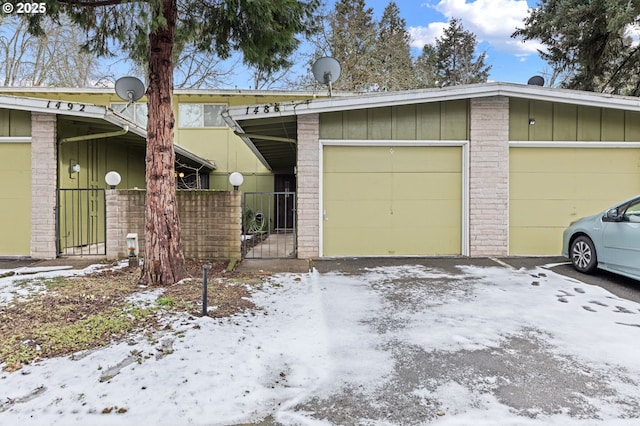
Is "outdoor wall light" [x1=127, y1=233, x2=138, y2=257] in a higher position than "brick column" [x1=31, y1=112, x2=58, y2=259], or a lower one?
lower

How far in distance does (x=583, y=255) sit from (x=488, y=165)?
2.27 meters

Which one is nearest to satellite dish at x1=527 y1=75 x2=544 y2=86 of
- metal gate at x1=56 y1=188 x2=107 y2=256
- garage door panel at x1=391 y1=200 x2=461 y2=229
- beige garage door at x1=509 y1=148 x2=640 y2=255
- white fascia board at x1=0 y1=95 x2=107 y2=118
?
beige garage door at x1=509 y1=148 x2=640 y2=255

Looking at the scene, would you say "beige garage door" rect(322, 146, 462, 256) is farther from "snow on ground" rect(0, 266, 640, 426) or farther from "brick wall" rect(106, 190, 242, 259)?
"snow on ground" rect(0, 266, 640, 426)

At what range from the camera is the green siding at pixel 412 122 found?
282 inches

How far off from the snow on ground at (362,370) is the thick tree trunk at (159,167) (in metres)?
1.53

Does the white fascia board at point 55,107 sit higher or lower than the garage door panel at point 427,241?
higher

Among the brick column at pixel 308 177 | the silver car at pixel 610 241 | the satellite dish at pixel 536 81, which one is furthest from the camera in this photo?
the satellite dish at pixel 536 81

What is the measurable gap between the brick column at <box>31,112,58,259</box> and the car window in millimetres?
9284

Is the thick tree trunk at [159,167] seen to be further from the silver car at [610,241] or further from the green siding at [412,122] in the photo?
the silver car at [610,241]

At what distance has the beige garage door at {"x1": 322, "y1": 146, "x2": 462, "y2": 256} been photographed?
7215 millimetres

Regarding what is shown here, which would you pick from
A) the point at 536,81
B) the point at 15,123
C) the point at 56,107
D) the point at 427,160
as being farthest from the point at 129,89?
the point at 536,81

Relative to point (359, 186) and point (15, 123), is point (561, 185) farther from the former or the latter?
point (15, 123)

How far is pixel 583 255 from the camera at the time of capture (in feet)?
18.7

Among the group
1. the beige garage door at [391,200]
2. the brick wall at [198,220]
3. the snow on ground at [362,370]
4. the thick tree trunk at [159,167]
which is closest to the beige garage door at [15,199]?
the brick wall at [198,220]
